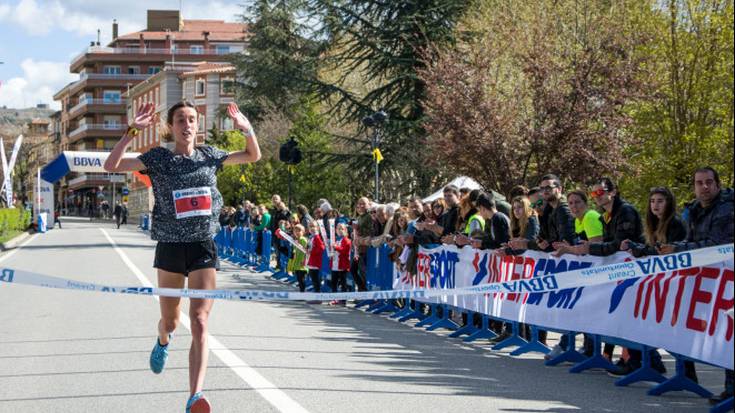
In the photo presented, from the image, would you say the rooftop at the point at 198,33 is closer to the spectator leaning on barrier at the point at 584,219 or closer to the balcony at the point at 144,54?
the balcony at the point at 144,54

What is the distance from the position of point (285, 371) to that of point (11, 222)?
141 feet

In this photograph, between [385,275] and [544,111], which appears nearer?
[385,275]

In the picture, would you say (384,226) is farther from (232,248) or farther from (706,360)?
(232,248)

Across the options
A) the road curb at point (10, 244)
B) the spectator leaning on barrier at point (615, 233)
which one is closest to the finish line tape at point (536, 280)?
the spectator leaning on barrier at point (615, 233)

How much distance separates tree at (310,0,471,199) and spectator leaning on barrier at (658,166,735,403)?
23399 millimetres

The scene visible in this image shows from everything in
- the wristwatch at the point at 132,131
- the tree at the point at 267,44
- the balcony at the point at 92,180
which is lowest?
the wristwatch at the point at 132,131

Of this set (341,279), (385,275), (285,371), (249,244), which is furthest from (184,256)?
(249,244)

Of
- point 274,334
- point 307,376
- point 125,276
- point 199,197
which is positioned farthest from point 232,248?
point 199,197

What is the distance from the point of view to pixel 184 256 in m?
7.09

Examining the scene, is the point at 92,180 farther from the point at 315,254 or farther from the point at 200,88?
the point at 315,254

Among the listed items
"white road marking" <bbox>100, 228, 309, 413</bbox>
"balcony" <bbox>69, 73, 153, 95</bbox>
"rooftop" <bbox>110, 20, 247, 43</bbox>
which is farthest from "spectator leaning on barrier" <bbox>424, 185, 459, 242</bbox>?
"balcony" <bbox>69, 73, 153, 95</bbox>

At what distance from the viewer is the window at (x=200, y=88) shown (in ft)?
358

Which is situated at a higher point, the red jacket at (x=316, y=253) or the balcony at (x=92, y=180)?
the balcony at (x=92, y=180)

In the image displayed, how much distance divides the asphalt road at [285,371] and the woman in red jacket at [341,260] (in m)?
2.75
